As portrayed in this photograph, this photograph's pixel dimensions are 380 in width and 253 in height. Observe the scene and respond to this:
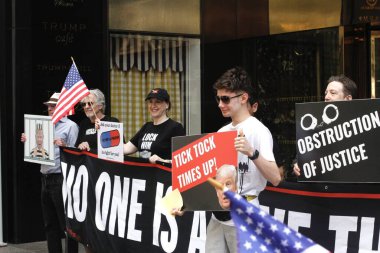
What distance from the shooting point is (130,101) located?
11758mm

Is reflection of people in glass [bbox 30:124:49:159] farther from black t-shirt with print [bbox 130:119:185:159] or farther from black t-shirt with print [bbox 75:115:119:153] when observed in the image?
black t-shirt with print [bbox 130:119:185:159]

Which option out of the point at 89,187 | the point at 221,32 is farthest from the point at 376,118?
the point at 221,32

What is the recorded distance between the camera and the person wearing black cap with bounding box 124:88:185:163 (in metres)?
6.90

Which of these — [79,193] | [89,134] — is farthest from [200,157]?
[89,134]

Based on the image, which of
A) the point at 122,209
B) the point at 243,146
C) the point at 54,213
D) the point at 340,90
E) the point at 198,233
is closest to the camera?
the point at 243,146

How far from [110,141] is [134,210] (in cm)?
69

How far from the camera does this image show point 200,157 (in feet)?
16.7

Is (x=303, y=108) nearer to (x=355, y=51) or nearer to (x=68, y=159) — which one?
(x=68, y=159)

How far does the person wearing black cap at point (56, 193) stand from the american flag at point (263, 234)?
544 centimetres

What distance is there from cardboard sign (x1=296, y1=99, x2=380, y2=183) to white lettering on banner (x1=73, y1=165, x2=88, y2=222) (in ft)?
Answer: 10.1

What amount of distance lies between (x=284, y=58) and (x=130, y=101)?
226 centimetres

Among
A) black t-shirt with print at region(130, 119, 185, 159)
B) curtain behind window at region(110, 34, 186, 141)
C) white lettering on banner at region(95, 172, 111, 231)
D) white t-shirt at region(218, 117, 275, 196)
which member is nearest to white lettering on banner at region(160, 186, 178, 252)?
black t-shirt with print at region(130, 119, 185, 159)

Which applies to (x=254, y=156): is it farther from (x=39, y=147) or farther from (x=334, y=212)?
(x=39, y=147)

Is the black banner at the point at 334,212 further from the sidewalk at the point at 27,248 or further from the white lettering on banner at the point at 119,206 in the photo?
the sidewalk at the point at 27,248
